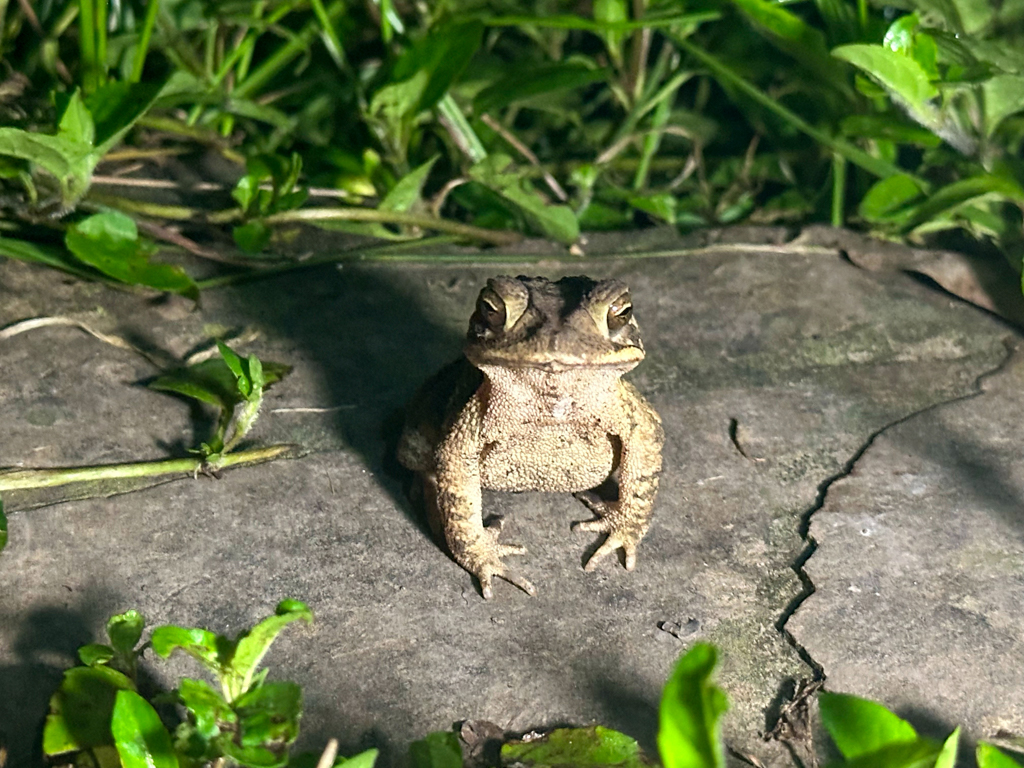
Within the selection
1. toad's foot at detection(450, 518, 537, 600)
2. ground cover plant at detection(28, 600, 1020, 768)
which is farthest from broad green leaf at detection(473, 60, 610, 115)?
ground cover plant at detection(28, 600, 1020, 768)

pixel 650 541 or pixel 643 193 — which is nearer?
pixel 650 541

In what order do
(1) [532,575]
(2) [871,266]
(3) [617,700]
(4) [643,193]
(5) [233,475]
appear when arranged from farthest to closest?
(4) [643,193]
(2) [871,266]
(5) [233,475]
(1) [532,575]
(3) [617,700]

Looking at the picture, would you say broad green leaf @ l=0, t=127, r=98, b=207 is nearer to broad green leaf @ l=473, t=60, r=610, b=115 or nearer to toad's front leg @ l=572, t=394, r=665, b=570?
broad green leaf @ l=473, t=60, r=610, b=115

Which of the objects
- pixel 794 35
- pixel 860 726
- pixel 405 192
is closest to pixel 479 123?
pixel 405 192

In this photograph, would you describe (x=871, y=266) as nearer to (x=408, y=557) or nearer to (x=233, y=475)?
(x=408, y=557)

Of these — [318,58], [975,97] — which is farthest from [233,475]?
[975,97]

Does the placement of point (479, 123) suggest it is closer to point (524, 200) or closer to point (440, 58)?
point (440, 58)

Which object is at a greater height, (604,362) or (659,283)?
(604,362)
